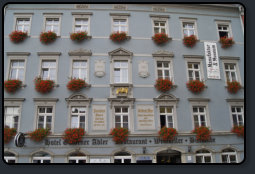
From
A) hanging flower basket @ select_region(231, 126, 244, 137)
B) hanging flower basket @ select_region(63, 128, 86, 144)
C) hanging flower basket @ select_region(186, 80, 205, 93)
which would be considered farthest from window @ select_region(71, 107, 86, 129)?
hanging flower basket @ select_region(231, 126, 244, 137)

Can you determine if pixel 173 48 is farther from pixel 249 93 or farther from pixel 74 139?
pixel 74 139

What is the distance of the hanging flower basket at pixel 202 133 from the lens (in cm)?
574

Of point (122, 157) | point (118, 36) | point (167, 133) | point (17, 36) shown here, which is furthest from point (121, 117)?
point (17, 36)

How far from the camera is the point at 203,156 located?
5734 mm

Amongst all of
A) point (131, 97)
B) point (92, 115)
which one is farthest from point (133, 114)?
point (92, 115)

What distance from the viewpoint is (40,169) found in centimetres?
431

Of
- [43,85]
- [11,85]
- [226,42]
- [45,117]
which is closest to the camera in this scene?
[11,85]

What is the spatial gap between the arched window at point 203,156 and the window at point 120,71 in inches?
112

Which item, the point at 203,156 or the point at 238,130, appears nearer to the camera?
the point at 238,130

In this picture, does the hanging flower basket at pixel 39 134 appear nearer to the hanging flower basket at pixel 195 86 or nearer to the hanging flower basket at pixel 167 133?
the hanging flower basket at pixel 167 133

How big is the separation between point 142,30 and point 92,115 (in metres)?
3.11

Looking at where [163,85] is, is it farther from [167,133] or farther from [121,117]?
[121,117]

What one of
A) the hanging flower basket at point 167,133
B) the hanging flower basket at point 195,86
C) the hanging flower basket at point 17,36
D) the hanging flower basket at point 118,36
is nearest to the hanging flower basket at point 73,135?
the hanging flower basket at point 167,133

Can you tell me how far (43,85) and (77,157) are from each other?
7.11 ft
